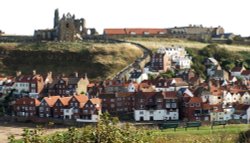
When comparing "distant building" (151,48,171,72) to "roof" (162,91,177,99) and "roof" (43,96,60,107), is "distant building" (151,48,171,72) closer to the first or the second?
"roof" (162,91,177,99)

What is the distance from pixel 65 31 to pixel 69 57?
12052 millimetres

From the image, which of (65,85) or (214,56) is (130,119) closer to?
(65,85)

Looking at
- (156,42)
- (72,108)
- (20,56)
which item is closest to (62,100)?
(72,108)

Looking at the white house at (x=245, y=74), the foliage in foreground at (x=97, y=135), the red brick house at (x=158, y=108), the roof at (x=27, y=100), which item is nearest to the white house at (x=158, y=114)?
the red brick house at (x=158, y=108)

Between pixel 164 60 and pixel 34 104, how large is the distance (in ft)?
82.2

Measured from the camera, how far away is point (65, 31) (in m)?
94.2

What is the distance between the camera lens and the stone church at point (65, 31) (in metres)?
93.6

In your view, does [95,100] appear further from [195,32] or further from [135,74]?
[195,32]

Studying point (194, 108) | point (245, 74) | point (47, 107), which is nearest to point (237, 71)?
point (245, 74)

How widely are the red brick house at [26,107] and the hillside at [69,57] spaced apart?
16.0 metres

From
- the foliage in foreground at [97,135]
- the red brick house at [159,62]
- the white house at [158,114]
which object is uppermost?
the red brick house at [159,62]

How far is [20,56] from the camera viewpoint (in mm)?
→ 84500

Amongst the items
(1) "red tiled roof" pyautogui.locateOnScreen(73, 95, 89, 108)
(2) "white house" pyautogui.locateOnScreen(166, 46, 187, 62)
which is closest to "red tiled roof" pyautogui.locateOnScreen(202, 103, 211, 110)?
(1) "red tiled roof" pyautogui.locateOnScreen(73, 95, 89, 108)

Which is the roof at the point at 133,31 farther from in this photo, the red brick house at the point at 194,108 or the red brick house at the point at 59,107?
the red brick house at the point at 194,108
